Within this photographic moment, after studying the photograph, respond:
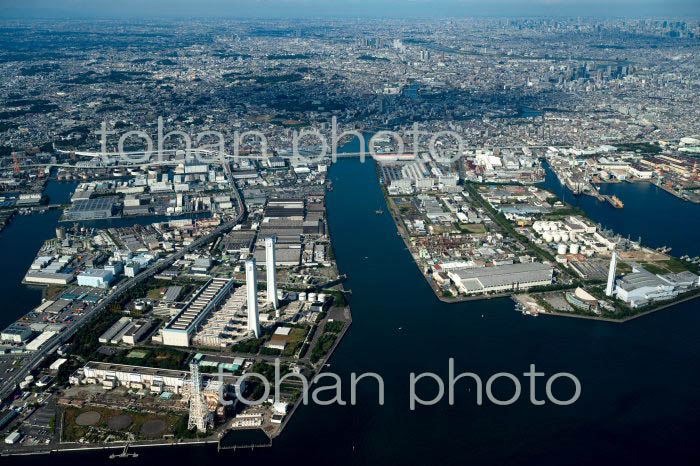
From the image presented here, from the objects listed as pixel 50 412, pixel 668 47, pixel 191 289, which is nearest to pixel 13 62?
pixel 191 289

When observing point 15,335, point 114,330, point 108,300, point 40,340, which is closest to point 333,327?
point 114,330

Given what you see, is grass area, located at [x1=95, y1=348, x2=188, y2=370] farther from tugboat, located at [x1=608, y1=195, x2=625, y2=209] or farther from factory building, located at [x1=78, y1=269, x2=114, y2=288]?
tugboat, located at [x1=608, y1=195, x2=625, y2=209]

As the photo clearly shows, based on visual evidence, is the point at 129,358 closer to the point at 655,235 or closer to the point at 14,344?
the point at 14,344

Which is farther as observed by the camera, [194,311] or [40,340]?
[194,311]

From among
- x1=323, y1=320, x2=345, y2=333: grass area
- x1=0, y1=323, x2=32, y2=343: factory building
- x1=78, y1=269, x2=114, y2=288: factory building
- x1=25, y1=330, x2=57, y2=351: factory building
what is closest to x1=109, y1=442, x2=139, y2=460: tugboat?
x1=25, y1=330, x2=57, y2=351: factory building

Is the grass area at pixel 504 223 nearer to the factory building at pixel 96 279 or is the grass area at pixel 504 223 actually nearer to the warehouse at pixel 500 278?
the warehouse at pixel 500 278

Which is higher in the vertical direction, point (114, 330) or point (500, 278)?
point (500, 278)

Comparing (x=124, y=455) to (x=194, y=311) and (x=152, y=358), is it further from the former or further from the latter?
(x=194, y=311)
